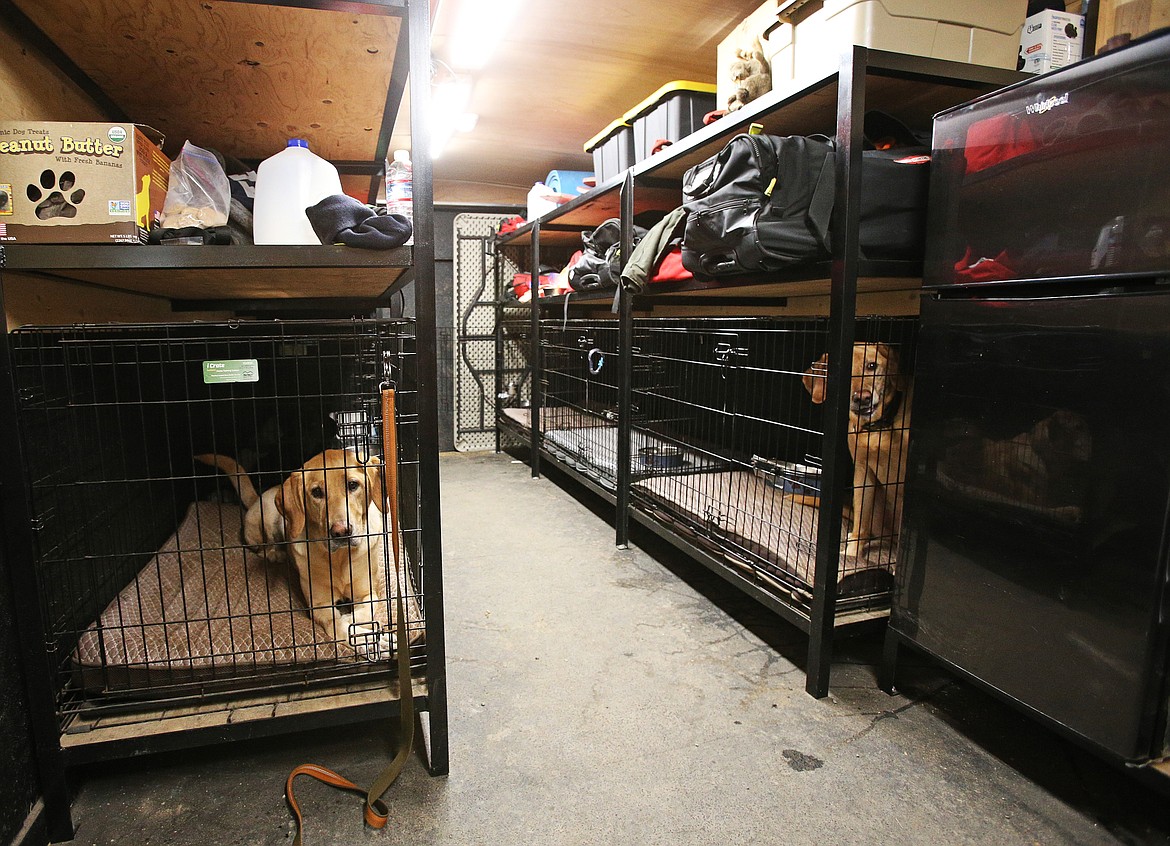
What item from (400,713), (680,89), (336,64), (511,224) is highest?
(680,89)

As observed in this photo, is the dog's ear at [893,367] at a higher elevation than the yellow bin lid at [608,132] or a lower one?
lower

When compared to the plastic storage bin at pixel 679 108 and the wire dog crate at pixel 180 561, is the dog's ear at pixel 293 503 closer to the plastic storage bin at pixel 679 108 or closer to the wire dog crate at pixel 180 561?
the wire dog crate at pixel 180 561

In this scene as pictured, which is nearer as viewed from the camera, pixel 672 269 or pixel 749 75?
pixel 749 75

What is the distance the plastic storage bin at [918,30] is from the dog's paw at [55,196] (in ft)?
5.91

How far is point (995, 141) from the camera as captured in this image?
1.59 metres

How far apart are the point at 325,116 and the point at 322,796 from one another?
200 cm

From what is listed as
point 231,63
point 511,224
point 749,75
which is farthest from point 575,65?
point 231,63

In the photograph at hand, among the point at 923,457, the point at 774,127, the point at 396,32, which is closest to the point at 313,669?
the point at 396,32

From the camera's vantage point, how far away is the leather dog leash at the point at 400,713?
1500mm

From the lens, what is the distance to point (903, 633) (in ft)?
6.28

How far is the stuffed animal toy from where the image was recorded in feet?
7.94

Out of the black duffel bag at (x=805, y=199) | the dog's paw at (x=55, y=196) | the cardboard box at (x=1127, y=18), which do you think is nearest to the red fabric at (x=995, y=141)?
the black duffel bag at (x=805, y=199)

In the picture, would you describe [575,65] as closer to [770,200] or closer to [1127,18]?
[770,200]

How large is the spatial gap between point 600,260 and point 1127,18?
90.3 inches
